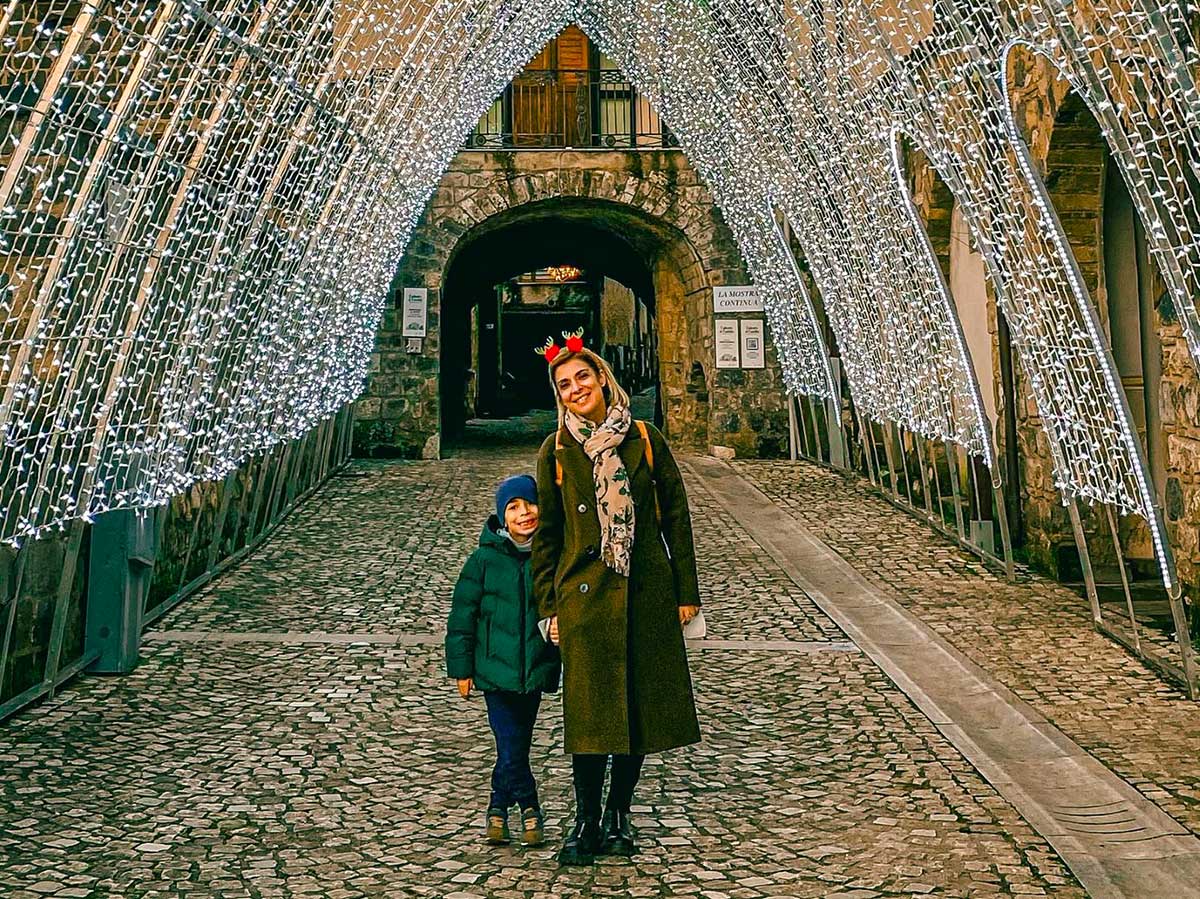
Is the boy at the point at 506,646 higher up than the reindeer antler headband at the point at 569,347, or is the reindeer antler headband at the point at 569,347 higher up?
the reindeer antler headband at the point at 569,347

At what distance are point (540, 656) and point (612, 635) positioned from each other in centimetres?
23

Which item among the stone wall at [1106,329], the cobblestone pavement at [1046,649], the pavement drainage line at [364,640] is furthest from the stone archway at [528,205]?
the pavement drainage line at [364,640]

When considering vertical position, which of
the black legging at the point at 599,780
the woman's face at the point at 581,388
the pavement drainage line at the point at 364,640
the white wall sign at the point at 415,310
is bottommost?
the pavement drainage line at the point at 364,640

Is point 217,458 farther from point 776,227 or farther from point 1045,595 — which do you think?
point 776,227

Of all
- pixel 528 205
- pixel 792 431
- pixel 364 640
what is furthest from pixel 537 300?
pixel 364 640

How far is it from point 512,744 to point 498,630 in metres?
0.29

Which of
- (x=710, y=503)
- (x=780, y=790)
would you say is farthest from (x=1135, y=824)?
(x=710, y=503)

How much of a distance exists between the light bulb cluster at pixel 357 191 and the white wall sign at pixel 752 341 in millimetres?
3746

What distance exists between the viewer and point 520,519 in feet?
11.6

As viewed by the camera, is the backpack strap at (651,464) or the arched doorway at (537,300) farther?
the arched doorway at (537,300)

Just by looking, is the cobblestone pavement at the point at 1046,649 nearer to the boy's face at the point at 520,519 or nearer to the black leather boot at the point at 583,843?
the black leather boot at the point at 583,843

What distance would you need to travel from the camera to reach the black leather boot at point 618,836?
11.5ft

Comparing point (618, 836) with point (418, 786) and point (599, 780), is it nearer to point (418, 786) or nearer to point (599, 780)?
point (599, 780)

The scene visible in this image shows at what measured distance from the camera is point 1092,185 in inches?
268
